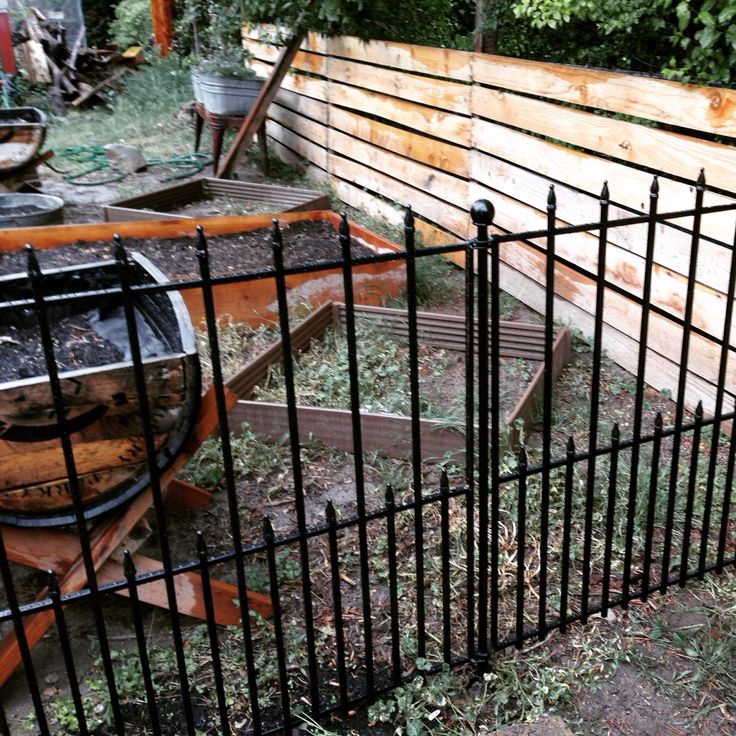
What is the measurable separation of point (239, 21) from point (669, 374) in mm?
8939

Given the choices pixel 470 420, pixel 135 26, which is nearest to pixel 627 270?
pixel 470 420

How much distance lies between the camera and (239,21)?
1152 centimetres

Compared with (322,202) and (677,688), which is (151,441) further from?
(322,202)

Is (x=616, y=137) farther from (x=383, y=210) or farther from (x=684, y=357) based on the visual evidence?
(x=383, y=210)

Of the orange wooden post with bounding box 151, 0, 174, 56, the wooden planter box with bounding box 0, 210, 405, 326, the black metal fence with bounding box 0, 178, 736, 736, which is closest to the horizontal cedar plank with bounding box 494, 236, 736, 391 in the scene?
the black metal fence with bounding box 0, 178, 736, 736

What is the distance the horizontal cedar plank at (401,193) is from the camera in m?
6.60

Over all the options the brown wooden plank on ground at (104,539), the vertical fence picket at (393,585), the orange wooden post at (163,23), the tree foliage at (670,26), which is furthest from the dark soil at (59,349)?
the orange wooden post at (163,23)

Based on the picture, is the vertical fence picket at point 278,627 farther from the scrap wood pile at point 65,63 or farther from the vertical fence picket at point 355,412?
the scrap wood pile at point 65,63

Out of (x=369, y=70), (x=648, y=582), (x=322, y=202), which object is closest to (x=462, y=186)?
(x=322, y=202)

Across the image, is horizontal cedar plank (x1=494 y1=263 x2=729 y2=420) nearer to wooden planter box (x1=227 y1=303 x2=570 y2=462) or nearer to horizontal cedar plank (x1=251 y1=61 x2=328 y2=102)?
wooden planter box (x1=227 y1=303 x2=570 y2=462)

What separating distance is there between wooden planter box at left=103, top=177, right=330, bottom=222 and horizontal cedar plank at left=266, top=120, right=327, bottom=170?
1.13 meters

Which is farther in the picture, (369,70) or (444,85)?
(369,70)

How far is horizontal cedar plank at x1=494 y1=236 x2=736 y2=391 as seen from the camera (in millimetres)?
4305

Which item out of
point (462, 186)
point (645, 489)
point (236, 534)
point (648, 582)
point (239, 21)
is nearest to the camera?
point (236, 534)
